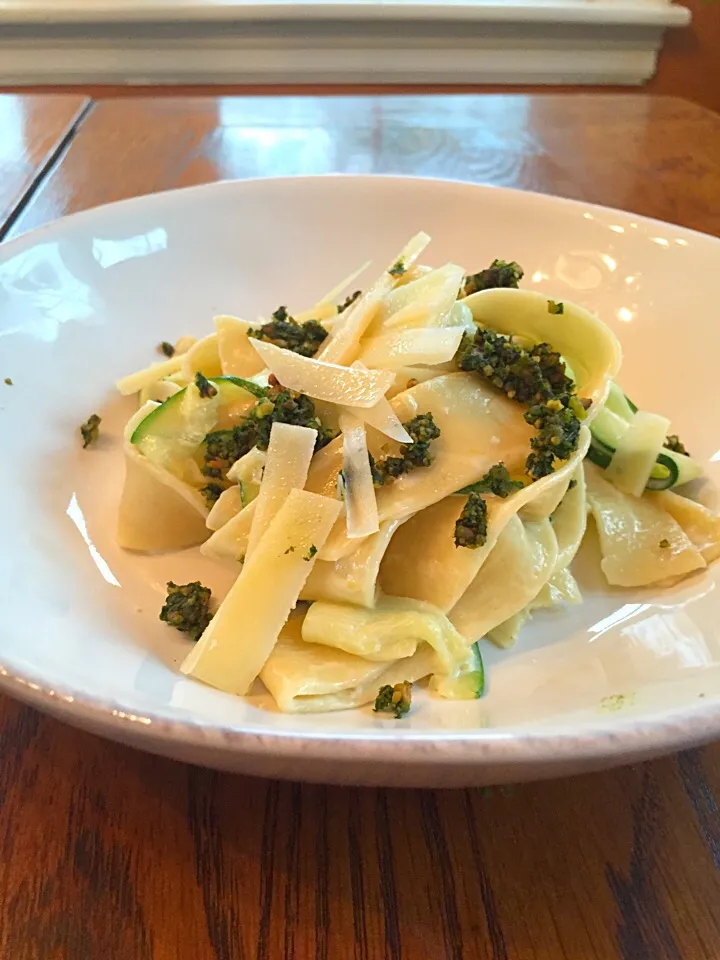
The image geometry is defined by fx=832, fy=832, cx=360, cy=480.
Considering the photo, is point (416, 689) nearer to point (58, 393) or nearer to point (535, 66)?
point (58, 393)

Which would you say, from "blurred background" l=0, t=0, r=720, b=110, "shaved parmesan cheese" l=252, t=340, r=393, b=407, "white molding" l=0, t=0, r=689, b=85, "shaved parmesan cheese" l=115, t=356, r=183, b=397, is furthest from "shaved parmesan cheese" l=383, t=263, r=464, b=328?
"white molding" l=0, t=0, r=689, b=85

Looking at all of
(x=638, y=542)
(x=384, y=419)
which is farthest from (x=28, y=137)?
(x=638, y=542)

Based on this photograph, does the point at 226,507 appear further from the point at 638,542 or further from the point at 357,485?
the point at 638,542

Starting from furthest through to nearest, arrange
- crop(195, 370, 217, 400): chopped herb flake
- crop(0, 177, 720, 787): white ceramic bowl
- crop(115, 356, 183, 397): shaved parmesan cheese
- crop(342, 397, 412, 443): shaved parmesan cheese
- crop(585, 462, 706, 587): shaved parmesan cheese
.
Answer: crop(115, 356, 183, 397): shaved parmesan cheese < crop(195, 370, 217, 400): chopped herb flake < crop(585, 462, 706, 587): shaved parmesan cheese < crop(342, 397, 412, 443): shaved parmesan cheese < crop(0, 177, 720, 787): white ceramic bowl

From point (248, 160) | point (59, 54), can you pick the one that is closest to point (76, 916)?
point (248, 160)

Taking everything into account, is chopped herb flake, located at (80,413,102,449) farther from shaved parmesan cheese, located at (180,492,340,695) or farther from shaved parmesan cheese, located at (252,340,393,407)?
shaved parmesan cheese, located at (180,492,340,695)

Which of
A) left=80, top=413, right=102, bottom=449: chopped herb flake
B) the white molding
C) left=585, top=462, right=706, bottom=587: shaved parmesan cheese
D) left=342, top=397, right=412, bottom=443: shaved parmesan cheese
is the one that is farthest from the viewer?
the white molding
